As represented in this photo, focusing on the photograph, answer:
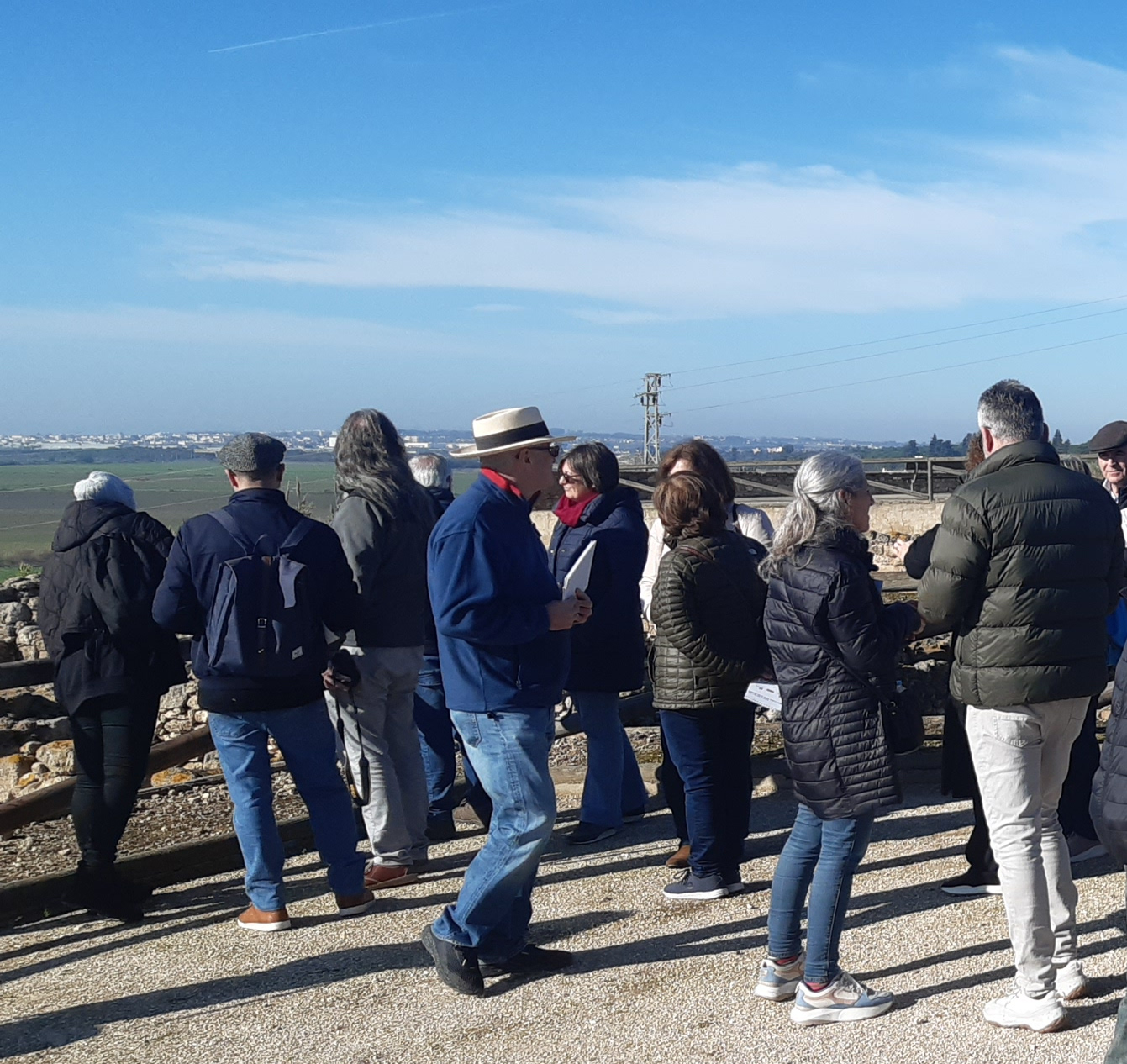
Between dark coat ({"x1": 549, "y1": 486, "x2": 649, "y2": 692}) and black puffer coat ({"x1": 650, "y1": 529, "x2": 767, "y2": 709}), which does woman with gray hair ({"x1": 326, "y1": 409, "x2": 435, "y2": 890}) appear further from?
black puffer coat ({"x1": 650, "y1": 529, "x2": 767, "y2": 709})

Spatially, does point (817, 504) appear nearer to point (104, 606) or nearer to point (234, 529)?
point (234, 529)

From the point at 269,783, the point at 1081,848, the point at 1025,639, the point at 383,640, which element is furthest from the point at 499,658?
the point at 1081,848

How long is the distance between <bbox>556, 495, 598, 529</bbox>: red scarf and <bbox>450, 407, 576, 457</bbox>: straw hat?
147cm

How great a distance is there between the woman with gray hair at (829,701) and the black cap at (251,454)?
6.36 ft

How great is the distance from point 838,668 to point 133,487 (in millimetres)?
49673

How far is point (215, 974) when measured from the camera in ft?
14.6

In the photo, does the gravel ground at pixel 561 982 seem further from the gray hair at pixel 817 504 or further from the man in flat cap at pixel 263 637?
the gray hair at pixel 817 504

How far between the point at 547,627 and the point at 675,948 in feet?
4.37

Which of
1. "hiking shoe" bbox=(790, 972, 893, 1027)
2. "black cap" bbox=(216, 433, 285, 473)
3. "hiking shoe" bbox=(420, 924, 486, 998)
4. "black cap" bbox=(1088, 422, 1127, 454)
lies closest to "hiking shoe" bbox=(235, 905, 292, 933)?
"hiking shoe" bbox=(420, 924, 486, 998)

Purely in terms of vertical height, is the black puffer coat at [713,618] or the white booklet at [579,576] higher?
the white booklet at [579,576]

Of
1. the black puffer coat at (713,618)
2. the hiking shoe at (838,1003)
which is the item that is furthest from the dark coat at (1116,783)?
the black puffer coat at (713,618)

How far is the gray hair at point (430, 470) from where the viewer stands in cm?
597

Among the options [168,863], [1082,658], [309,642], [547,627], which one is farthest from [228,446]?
[1082,658]

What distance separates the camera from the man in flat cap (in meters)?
4.59
